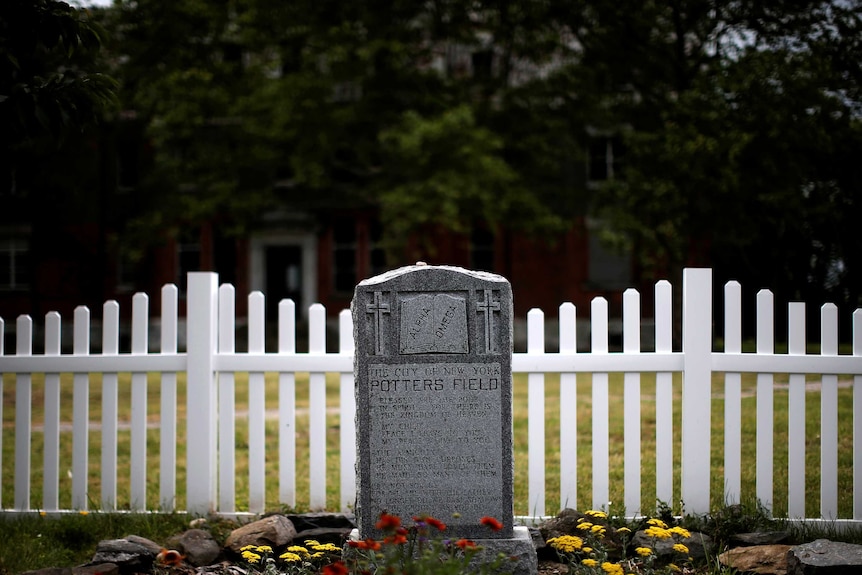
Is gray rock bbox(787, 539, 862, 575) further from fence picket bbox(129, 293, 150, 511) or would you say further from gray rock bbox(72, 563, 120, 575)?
fence picket bbox(129, 293, 150, 511)

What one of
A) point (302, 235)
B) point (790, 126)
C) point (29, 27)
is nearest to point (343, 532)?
point (29, 27)

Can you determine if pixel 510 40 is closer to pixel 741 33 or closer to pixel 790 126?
pixel 741 33

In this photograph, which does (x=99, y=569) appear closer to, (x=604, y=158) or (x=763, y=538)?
(x=763, y=538)

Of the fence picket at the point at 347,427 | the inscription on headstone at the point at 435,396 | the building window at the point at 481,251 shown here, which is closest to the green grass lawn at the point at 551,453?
the fence picket at the point at 347,427

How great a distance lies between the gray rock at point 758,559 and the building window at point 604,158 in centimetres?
1540

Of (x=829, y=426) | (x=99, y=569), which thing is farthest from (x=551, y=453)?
(x=99, y=569)

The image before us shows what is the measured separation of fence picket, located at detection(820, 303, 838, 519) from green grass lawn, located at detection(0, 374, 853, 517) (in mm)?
180

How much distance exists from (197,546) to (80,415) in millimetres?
1540

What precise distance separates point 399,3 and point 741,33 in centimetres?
885

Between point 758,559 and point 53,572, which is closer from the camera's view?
point 53,572

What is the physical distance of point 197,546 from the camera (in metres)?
5.02

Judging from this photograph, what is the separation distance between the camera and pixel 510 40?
21.3m

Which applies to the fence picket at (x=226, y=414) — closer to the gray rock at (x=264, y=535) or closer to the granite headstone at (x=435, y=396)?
the gray rock at (x=264, y=535)

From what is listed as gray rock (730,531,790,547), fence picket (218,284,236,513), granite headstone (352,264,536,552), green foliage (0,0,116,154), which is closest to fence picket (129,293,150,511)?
fence picket (218,284,236,513)
